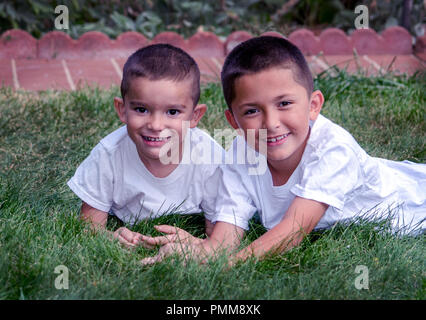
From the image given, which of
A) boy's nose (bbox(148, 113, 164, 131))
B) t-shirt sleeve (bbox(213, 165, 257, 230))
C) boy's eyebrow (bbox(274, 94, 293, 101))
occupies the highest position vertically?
boy's eyebrow (bbox(274, 94, 293, 101))

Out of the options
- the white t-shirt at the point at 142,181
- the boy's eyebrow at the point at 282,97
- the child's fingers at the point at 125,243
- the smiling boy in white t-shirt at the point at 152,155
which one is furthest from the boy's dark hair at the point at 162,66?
the child's fingers at the point at 125,243

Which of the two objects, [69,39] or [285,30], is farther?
[69,39]

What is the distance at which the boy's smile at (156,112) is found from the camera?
2.41 metres

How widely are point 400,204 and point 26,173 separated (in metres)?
1.74

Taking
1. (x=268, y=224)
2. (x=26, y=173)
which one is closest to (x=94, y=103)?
(x=26, y=173)

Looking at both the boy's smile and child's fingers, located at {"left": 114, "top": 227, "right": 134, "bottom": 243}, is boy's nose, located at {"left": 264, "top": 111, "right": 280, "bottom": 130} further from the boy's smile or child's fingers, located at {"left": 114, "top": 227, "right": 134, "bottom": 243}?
child's fingers, located at {"left": 114, "top": 227, "right": 134, "bottom": 243}

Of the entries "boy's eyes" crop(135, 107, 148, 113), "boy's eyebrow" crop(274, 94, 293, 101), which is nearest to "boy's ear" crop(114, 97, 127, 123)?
"boy's eyes" crop(135, 107, 148, 113)

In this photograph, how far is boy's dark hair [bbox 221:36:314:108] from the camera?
2346mm

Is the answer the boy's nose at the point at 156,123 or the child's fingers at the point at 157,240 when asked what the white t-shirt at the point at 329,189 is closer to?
the child's fingers at the point at 157,240

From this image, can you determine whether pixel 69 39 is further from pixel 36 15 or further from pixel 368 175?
pixel 368 175

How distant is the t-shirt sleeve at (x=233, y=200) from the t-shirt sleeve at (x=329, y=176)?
0.81 feet

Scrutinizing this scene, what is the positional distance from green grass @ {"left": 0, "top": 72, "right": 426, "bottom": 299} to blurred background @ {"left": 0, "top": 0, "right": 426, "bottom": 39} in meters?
2.15

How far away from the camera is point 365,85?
4117 mm

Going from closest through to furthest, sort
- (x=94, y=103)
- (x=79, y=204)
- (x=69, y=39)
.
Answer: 1. (x=79, y=204)
2. (x=94, y=103)
3. (x=69, y=39)
